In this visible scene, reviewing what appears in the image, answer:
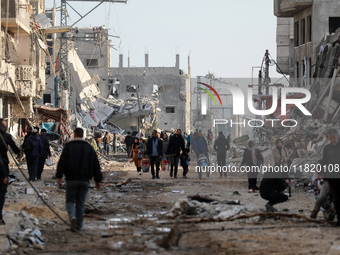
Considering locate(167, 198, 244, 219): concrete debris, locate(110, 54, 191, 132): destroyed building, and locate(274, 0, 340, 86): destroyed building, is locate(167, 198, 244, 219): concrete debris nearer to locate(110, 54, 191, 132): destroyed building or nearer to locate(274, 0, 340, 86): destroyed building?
locate(274, 0, 340, 86): destroyed building

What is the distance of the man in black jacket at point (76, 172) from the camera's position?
10211mm

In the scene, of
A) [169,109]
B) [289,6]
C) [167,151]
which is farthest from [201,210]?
[169,109]

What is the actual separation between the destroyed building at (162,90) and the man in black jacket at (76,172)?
72358 millimetres

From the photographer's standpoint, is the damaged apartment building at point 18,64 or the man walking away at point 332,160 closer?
the man walking away at point 332,160

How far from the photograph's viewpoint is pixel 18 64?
30.0 metres

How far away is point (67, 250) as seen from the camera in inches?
341

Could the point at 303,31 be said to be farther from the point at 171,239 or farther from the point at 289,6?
the point at 171,239

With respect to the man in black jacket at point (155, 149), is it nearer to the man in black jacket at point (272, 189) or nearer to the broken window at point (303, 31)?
the man in black jacket at point (272, 189)

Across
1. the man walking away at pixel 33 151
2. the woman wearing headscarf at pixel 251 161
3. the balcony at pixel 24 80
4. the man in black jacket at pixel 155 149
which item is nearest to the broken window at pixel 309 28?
the balcony at pixel 24 80

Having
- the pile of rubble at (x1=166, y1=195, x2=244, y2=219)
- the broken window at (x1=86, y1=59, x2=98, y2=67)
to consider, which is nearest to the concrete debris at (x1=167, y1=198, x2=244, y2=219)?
the pile of rubble at (x1=166, y1=195, x2=244, y2=219)

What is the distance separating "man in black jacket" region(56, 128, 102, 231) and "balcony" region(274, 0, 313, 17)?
105ft

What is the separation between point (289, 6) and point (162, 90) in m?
44.3

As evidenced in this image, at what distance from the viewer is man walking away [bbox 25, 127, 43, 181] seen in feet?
60.1

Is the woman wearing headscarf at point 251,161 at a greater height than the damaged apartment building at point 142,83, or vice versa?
the damaged apartment building at point 142,83
